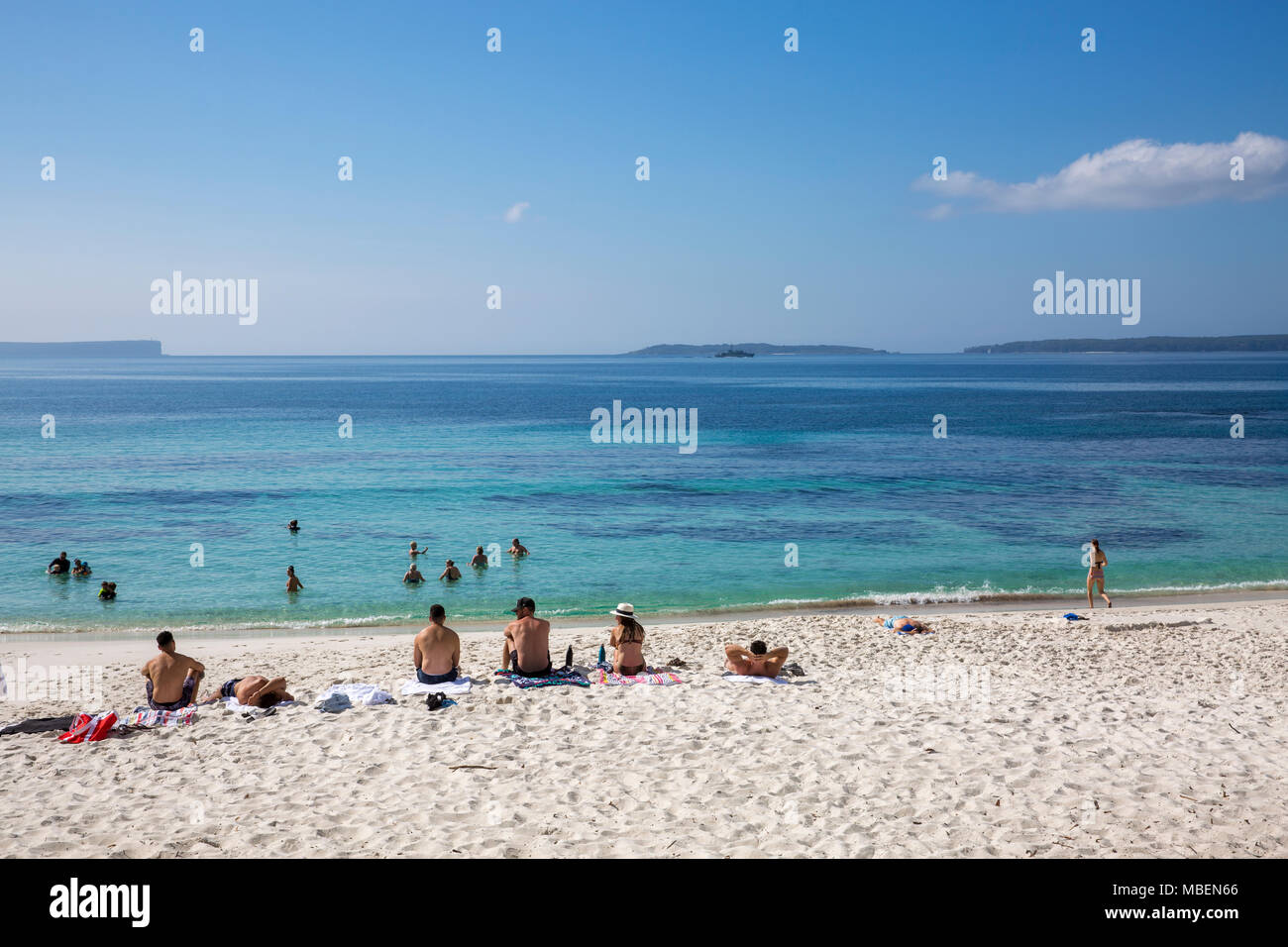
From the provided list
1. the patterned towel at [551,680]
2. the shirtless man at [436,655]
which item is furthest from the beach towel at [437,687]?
the patterned towel at [551,680]

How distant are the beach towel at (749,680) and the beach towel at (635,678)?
71 cm

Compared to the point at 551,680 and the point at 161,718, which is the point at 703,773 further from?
the point at 161,718

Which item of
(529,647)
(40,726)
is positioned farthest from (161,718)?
(529,647)

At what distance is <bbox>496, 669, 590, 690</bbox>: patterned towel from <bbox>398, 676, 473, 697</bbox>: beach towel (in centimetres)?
58

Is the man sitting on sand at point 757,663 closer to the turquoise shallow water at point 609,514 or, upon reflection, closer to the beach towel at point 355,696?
the beach towel at point 355,696

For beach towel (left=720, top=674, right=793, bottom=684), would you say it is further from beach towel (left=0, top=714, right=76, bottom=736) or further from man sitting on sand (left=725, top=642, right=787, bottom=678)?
beach towel (left=0, top=714, right=76, bottom=736)

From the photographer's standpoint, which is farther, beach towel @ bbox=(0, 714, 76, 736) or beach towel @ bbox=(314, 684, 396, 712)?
beach towel @ bbox=(314, 684, 396, 712)

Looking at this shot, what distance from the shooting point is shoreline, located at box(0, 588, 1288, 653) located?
17.9 metres

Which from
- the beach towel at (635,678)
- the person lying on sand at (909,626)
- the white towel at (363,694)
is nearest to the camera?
the white towel at (363,694)

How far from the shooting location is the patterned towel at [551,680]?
37.2 ft

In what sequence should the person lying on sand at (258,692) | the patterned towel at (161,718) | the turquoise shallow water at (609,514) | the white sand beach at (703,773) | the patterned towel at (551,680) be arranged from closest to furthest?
the white sand beach at (703,773) < the patterned towel at (161,718) < the person lying on sand at (258,692) < the patterned towel at (551,680) < the turquoise shallow water at (609,514)

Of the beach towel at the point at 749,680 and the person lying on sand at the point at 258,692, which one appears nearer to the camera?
the person lying on sand at the point at 258,692

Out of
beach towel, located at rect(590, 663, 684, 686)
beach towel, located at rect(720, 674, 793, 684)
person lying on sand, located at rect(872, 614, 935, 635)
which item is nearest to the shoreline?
person lying on sand, located at rect(872, 614, 935, 635)

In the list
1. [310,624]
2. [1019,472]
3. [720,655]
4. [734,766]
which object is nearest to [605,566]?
[310,624]
